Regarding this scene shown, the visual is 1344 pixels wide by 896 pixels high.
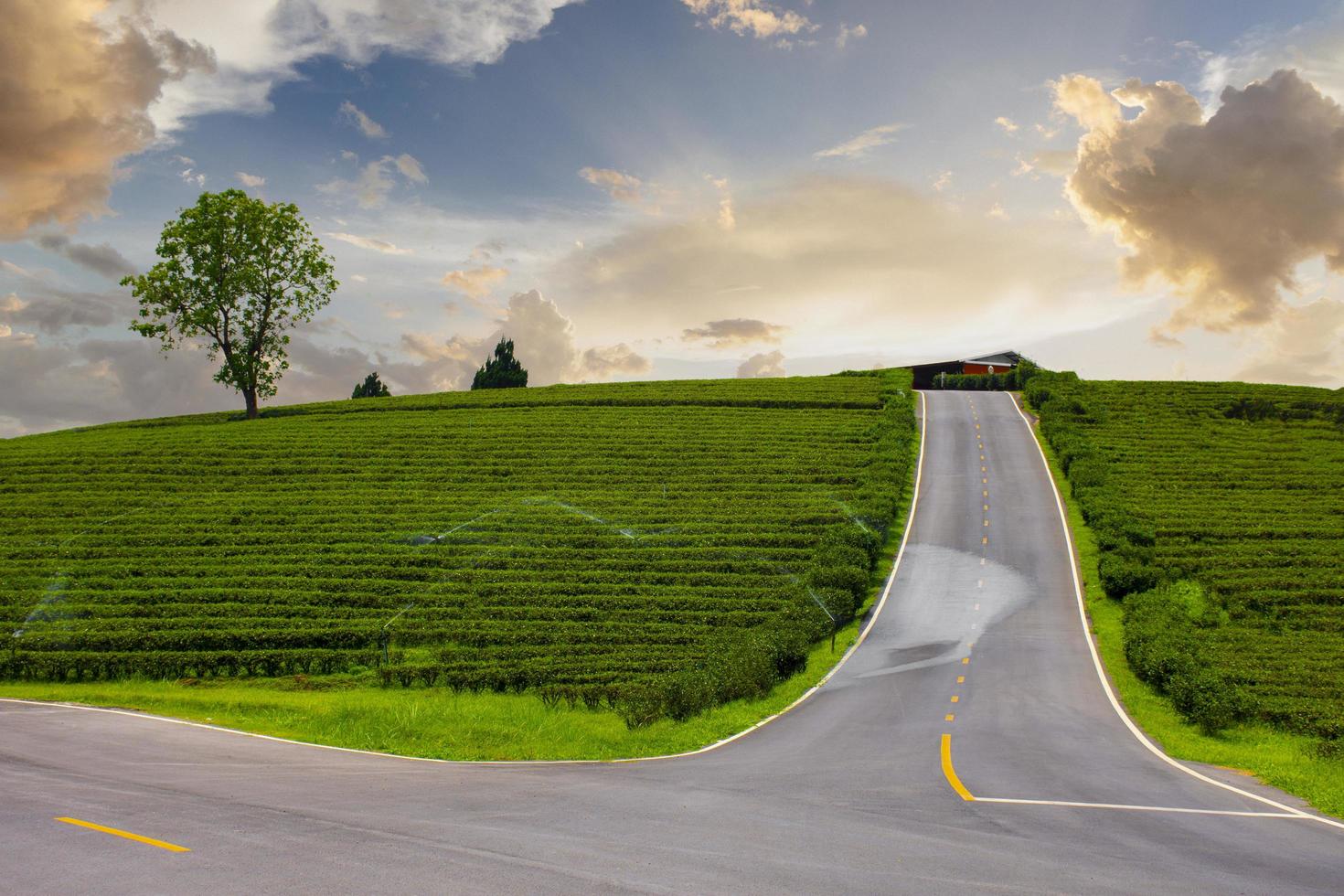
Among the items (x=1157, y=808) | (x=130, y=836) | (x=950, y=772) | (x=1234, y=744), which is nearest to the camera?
(x=130, y=836)

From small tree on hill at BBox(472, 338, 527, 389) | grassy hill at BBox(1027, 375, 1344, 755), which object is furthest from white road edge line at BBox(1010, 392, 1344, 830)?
small tree on hill at BBox(472, 338, 527, 389)

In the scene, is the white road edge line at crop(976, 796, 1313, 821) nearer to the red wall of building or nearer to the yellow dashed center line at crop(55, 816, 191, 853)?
the yellow dashed center line at crop(55, 816, 191, 853)

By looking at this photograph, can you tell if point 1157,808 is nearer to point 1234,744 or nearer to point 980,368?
point 1234,744

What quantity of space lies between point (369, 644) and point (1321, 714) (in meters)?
33.2

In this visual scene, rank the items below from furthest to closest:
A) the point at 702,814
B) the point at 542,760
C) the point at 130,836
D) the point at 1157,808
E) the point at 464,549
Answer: the point at 464,549 → the point at 542,760 → the point at 1157,808 → the point at 702,814 → the point at 130,836

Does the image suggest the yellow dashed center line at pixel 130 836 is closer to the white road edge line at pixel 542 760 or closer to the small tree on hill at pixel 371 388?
the white road edge line at pixel 542 760

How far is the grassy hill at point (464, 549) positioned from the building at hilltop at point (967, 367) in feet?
104

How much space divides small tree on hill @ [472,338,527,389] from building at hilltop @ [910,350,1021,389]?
204 feet

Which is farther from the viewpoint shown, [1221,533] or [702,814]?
[1221,533]

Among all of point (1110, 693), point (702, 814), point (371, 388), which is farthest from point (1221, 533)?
point (371, 388)

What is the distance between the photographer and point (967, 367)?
336 feet

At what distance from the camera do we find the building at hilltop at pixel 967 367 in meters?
102

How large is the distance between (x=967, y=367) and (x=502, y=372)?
70.8 metres

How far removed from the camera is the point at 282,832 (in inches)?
510
